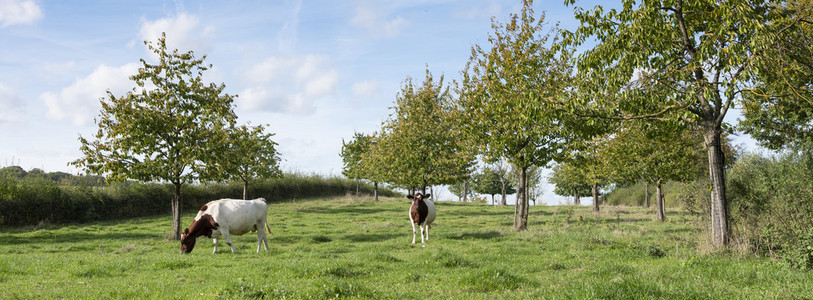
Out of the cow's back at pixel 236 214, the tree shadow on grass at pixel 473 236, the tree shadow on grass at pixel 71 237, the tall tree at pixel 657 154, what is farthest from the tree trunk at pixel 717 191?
the tree shadow on grass at pixel 71 237

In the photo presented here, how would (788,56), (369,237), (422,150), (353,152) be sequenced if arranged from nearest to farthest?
(788,56), (369,237), (422,150), (353,152)

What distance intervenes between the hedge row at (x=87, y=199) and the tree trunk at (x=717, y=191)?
1505 inches

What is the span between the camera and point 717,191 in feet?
41.0

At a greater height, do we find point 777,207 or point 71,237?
point 777,207

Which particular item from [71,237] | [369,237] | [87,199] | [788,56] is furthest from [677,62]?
[87,199]

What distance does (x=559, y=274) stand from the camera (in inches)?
389

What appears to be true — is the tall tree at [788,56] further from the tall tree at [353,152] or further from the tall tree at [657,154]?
the tall tree at [353,152]

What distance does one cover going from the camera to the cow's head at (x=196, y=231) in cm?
1612

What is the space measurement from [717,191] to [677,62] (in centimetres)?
380

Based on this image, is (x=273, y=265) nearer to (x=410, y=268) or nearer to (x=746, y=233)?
(x=410, y=268)

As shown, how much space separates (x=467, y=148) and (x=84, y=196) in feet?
97.4

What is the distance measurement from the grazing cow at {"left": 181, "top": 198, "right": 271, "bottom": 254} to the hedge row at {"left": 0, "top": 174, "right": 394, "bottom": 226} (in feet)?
74.3

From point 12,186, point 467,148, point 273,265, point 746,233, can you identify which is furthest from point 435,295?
point 12,186

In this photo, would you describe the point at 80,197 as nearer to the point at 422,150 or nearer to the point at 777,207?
the point at 422,150
